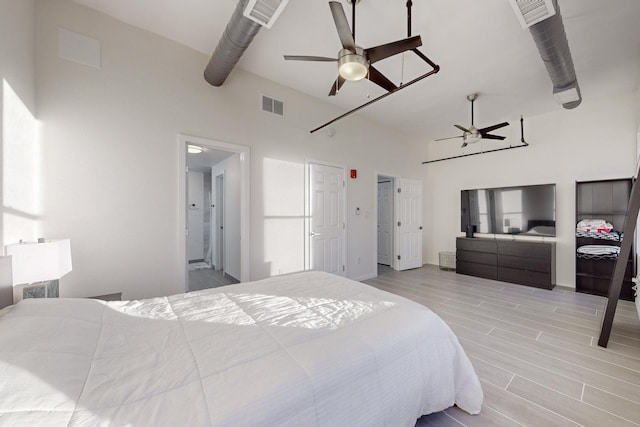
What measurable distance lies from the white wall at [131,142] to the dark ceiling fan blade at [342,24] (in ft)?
6.39

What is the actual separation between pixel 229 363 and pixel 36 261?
1708 millimetres

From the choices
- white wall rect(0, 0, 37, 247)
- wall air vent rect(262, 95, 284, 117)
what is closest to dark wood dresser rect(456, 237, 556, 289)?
wall air vent rect(262, 95, 284, 117)

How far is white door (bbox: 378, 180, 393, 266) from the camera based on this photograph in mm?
6208

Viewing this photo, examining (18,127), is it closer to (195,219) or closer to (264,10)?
(264,10)

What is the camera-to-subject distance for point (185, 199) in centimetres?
294

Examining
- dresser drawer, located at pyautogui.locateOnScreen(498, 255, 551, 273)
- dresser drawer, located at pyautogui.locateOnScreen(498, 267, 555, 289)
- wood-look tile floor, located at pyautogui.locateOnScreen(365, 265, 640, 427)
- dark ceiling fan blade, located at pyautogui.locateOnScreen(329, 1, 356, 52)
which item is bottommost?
wood-look tile floor, located at pyautogui.locateOnScreen(365, 265, 640, 427)

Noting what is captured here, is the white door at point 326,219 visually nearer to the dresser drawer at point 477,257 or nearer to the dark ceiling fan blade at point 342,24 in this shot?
the dark ceiling fan blade at point 342,24

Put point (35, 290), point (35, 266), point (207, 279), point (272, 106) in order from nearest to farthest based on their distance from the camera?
point (35, 266) → point (35, 290) → point (272, 106) → point (207, 279)

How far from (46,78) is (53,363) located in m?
2.64

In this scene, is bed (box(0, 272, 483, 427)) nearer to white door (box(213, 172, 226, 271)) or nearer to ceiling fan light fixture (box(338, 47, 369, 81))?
ceiling fan light fixture (box(338, 47, 369, 81))

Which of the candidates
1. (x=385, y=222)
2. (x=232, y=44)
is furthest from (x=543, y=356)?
(x=385, y=222)

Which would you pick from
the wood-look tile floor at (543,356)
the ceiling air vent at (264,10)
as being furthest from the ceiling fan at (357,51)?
the wood-look tile floor at (543,356)

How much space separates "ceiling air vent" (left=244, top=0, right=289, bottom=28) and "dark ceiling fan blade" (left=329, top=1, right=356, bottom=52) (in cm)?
45

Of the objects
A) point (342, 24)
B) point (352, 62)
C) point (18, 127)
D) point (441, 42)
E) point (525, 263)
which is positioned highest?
point (441, 42)
